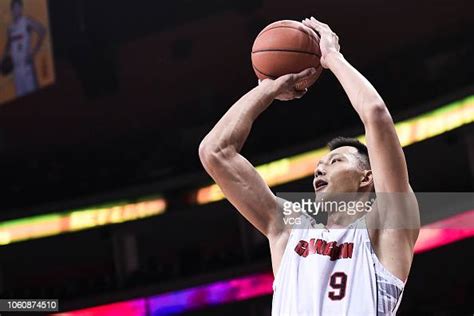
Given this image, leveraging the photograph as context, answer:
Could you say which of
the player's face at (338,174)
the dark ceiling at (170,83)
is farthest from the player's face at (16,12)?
the player's face at (338,174)

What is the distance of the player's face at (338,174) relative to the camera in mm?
2713

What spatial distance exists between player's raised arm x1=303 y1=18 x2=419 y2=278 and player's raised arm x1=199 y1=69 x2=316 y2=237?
0.68 feet

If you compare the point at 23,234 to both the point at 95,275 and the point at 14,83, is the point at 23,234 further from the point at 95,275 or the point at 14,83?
the point at 14,83

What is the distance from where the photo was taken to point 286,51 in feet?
9.64

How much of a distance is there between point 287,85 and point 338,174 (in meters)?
0.33

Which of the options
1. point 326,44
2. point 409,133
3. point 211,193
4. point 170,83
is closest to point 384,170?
point 326,44

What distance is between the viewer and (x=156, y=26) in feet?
34.7

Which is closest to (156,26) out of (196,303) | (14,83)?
(14,83)

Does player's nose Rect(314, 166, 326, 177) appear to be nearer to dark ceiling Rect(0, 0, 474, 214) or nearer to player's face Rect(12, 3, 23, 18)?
dark ceiling Rect(0, 0, 474, 214)

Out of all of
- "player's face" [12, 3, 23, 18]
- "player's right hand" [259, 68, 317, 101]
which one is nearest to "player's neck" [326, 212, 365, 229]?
"player's right hand" [259, 68, 317, 101]

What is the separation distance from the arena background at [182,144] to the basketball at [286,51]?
548 cm

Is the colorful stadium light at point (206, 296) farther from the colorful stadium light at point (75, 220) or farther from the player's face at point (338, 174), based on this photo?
the player's face at point (338, 174)

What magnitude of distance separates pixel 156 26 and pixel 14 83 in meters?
2.01

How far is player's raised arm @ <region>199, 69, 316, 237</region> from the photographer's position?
2.62 m
